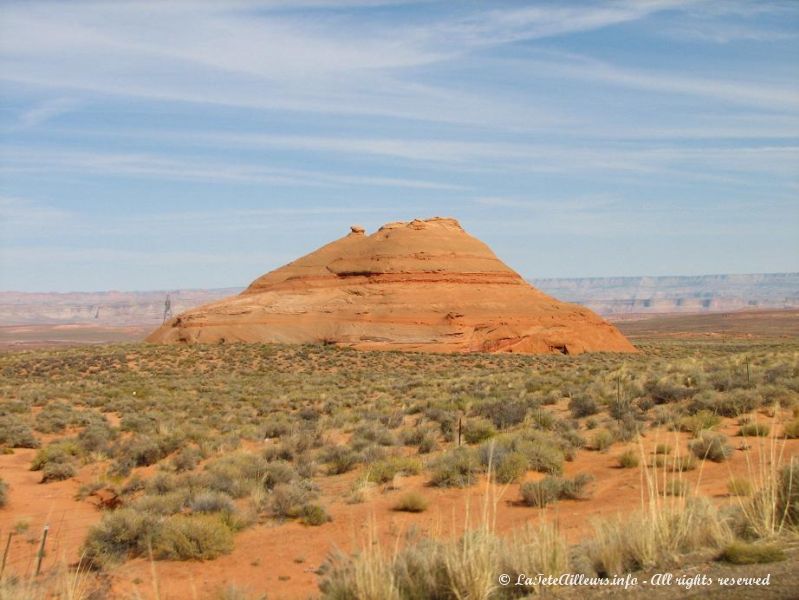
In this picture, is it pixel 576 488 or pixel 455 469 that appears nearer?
pixel 576 488

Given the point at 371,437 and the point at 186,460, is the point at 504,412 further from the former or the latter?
the point at 186,460

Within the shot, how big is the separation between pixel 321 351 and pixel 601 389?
27730 mm

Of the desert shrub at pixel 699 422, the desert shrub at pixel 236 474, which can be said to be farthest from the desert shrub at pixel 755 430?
the desert shrub at pixel 236 474

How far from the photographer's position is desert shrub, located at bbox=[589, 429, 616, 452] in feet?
40.0

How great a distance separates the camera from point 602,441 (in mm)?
12180

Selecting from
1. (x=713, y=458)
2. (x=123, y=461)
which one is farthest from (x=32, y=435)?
(x=713, y=458)

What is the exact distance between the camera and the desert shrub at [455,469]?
10523 mm

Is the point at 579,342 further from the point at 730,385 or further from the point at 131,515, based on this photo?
the point at 131,515

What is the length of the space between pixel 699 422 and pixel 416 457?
496 cm

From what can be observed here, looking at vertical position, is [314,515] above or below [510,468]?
below

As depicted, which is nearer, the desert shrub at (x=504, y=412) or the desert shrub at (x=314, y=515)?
the desert shrub at (x=314, y=515)

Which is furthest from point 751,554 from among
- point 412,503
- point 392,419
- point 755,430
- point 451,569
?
point 392,419

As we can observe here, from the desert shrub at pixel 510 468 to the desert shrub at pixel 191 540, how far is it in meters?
3.96

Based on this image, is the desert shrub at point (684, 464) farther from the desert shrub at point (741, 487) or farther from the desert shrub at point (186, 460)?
the desert shrub at point (186, 460)
